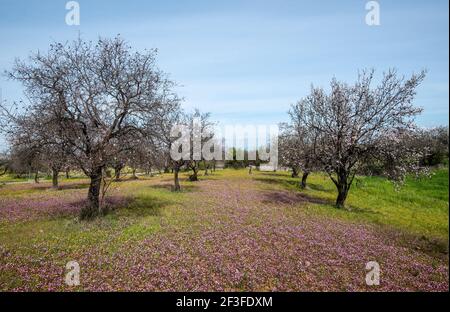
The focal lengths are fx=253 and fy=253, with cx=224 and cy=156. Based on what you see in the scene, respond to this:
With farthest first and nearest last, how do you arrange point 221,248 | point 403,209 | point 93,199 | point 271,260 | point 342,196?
point 403,209, point 342,196, point 93,199, point 221,248, point 271,260

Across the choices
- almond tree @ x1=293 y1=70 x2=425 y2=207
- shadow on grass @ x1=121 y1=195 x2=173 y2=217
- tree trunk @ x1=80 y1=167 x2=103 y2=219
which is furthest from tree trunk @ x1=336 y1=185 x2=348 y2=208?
tree trunk @ x1=80 y1=167 x2=103 y2=219

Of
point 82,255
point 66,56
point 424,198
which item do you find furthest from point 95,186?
point 424,198

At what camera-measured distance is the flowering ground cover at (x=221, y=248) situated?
34.3 feet

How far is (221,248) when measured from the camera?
13.8m

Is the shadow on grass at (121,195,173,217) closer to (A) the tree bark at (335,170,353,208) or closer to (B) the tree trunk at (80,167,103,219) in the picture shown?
(B) the tree trunk at (80,167,103,219)

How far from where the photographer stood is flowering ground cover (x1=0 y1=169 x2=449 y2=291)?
10440 mm

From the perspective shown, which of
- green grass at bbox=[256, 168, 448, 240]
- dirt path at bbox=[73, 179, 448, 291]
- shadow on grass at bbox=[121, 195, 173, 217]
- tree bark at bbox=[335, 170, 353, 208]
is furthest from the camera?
tree bark at bbox=[335, 170, 353, 208]

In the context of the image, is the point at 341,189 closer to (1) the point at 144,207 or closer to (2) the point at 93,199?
(1) the point at 144,207

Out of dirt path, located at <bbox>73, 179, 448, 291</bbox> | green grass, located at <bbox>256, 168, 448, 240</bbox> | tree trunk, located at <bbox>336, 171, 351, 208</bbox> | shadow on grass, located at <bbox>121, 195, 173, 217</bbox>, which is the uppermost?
tree trunk, located at <bbox>336, 171, 351, 208</bbox>

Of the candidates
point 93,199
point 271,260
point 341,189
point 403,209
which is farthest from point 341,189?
point 93,199

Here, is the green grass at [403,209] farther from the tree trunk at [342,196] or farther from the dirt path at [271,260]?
the dirt path at [271,260]

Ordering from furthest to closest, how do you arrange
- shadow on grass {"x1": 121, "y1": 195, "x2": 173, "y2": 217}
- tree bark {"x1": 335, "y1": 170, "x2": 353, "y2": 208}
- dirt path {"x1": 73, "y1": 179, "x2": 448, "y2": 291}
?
tree bark {"x1": 335, "y1": 170, "x2": 353, "y2": 208}
shadow on grass {"x1": 121, "y1": 195, "x2": 173, "y2": 217}
dirt path {"x1": 73, "y1": 179, "x2": 448, "y2": 291}

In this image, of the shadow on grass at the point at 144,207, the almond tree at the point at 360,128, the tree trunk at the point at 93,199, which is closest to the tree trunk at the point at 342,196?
the almond tree at the point at 360,128

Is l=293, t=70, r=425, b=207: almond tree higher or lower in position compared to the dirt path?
higher
